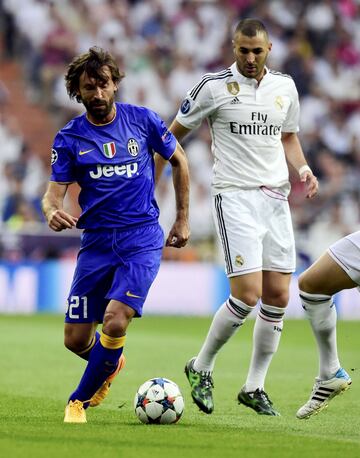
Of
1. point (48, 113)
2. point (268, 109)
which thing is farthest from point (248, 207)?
point (48, 113)

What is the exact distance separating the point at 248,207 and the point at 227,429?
176 cm

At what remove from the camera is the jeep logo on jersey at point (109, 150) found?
7.32 m

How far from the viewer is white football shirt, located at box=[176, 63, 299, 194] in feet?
26.8

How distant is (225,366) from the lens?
11.7 metres

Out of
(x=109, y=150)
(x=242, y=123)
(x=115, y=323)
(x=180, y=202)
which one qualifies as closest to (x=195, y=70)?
(x=242, y=123)

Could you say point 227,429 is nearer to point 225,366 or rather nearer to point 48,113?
point 225,366

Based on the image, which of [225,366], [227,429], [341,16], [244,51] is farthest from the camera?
[341,16]

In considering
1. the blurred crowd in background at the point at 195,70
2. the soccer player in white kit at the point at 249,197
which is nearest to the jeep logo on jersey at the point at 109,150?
the soccer player in white kit at the point at 249,197

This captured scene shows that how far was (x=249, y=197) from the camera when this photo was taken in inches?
320

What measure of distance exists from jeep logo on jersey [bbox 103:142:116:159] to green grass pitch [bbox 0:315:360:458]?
5.35 feet

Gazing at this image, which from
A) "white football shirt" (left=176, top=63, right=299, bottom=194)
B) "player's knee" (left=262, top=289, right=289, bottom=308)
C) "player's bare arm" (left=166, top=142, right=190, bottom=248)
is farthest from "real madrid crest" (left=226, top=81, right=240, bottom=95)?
"player's knee" (left=262, top=289, right=289, bottom=308)

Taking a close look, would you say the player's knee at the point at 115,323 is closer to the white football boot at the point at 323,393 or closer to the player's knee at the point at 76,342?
the player's knee at the point at 76,342

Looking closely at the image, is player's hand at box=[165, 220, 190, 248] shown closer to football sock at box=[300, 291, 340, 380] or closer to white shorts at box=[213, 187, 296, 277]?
white shorts at box=[213, 187, 296, 277]

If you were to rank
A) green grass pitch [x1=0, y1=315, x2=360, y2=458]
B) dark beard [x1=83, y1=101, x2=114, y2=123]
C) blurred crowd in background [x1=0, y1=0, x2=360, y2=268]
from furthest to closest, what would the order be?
blurred crowd in background [x1=0, y1=0, x2=360, y2=268], dark beard [x1=83, y1=101, x2=114, y2=123], green grass pitch [x1=0, y1=315, x2=360, y2=458]
